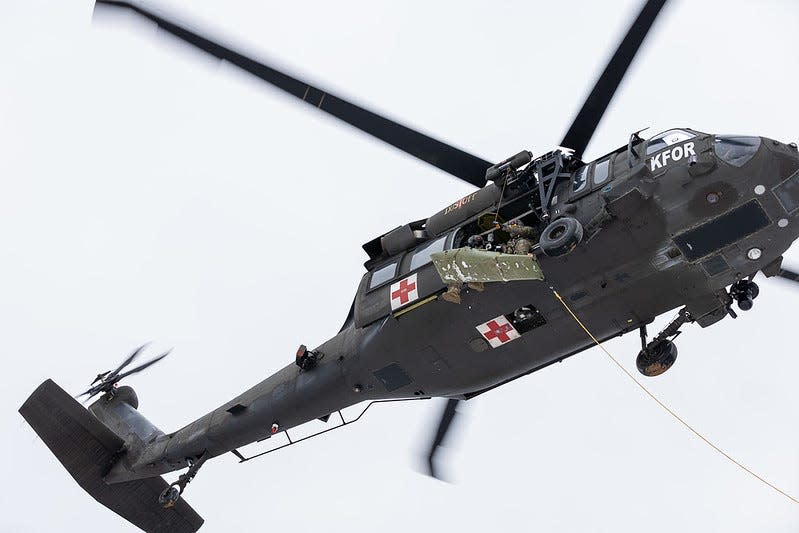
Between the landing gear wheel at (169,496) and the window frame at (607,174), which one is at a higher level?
the window frame at (607,174)

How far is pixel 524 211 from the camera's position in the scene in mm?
13438

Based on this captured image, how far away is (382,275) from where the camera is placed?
14.6 m

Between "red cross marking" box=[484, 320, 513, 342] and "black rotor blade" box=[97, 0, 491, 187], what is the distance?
2.54m

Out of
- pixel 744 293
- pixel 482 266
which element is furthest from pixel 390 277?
pixel 744 293

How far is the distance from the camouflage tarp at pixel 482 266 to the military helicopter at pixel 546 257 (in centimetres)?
3

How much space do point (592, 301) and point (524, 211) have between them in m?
1.72

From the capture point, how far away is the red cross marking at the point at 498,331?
13453 millimetres

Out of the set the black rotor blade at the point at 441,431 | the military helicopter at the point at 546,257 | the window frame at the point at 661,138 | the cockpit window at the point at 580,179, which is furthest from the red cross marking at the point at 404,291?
the window frame at the point at 661,138

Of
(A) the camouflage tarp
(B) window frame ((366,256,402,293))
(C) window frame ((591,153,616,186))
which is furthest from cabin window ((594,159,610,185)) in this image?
(B) window frame ((366,256,402,293))

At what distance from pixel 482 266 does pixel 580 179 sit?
1999 millimetres

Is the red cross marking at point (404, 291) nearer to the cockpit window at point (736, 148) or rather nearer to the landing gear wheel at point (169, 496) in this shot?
the cockpit window at point (736, 148)

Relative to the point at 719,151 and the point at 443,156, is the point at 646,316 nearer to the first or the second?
the point at 719,151

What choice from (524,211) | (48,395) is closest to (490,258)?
(524,211)

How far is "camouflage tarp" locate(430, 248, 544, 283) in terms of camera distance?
12.2 m
